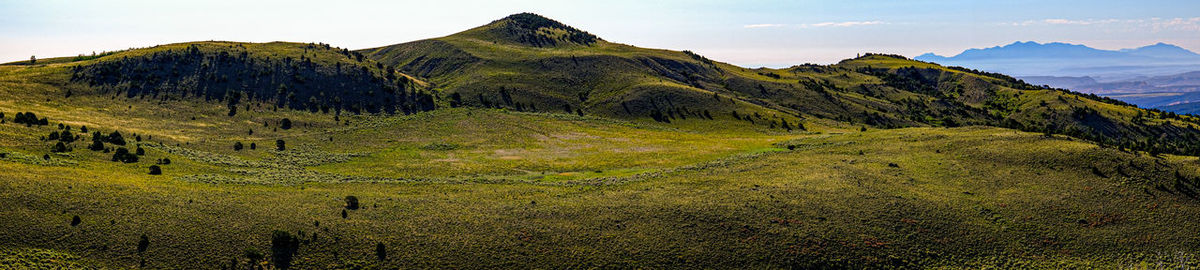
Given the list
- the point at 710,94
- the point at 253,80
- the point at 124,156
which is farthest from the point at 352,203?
Result: the point at 710,94

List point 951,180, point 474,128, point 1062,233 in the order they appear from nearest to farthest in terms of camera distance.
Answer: point 1062,233
point 951,180
point 474,128

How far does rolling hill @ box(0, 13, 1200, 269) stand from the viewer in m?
39.4

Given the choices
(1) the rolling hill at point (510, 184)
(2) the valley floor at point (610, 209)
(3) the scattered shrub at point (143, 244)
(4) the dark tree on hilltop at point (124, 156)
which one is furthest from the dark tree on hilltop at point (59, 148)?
(3) the scattered shrub at point (143, 244)

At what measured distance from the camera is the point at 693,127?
112375 mm

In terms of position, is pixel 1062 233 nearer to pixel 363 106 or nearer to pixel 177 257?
pixel 177 257

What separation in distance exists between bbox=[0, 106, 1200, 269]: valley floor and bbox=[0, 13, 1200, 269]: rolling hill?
235 mm

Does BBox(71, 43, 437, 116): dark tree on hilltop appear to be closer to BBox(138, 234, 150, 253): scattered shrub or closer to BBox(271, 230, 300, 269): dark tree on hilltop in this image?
BBox(138, 234, 150, 253): scattered shrub

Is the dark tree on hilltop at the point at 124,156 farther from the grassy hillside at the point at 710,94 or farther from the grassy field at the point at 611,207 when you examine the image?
the grassy hillside at the point at 710,94

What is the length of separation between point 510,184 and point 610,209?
15957mm

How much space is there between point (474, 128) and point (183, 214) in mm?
61302

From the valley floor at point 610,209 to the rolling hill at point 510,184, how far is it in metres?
0.24

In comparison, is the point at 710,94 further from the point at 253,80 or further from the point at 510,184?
the point at 253,80

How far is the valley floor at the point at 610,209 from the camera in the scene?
38.5 meters

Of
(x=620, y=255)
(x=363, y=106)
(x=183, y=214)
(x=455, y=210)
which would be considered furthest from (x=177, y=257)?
(x=363, y=106)
